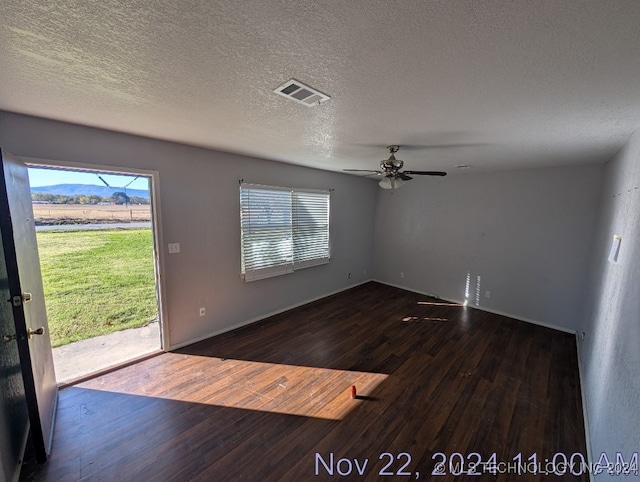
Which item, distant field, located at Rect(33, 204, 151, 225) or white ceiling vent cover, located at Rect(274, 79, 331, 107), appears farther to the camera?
distant field, located at Rect(33, 204, 151, 225)

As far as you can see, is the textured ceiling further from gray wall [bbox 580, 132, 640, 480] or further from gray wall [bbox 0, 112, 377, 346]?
gray wall [bbox 580, 132, 640, 480]

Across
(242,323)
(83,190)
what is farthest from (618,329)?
(83,190)

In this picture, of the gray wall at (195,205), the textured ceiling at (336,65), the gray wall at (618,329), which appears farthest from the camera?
the gray wall at (195,205)

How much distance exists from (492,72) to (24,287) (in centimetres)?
298

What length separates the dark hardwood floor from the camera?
1.72m

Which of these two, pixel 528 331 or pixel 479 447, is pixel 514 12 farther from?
pixel 528 331

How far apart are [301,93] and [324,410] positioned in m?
2.41

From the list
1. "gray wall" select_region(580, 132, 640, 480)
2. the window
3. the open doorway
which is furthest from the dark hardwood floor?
the window

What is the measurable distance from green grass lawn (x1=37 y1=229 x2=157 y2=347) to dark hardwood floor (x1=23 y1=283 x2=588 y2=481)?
146 centimetres

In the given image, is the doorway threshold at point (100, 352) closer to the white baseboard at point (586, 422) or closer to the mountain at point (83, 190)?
the mountain at point (83, 190)

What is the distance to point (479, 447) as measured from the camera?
1876 millimetres

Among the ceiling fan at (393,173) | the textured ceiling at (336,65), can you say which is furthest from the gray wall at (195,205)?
the ceiling fan at (393,173)

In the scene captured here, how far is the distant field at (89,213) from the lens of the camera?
376cm

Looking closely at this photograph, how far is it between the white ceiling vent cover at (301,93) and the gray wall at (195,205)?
1909mm
